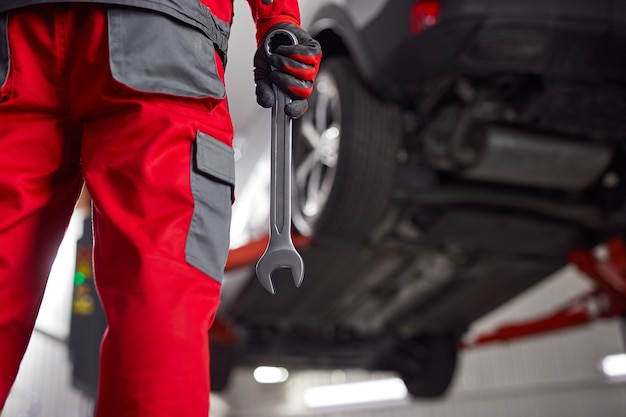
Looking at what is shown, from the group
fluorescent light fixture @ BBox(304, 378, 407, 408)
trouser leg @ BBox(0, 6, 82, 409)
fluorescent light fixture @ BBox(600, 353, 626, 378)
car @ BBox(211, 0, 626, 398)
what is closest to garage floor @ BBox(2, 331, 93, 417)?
car @ BBox(211, 0, 626, 398)

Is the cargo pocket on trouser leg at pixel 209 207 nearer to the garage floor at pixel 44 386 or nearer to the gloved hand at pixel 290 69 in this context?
the gloved hand at pixel 290 69

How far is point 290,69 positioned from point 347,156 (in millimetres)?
1351

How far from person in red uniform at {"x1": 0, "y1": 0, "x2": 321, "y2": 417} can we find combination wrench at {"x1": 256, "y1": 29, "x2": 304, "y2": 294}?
67mm

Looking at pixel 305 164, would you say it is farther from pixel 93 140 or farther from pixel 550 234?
pixel 93 140

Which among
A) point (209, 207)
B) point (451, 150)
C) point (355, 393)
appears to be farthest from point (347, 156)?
point (355, 393)

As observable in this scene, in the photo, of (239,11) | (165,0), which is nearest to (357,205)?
(239,11)

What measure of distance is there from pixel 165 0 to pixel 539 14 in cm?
136

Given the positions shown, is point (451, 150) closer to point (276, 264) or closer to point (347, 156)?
point (347, 156)

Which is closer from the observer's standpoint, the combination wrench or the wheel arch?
the combination wrench

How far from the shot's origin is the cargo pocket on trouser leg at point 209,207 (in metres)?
0.81

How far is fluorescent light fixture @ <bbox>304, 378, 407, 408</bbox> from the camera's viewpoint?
7.35 m

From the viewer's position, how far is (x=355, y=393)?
7641 millimetres

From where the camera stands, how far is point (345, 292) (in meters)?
3.21

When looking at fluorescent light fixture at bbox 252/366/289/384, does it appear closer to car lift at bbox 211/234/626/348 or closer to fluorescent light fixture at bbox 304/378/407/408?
fluorescent light fixture at bbox 304/378/407/408
